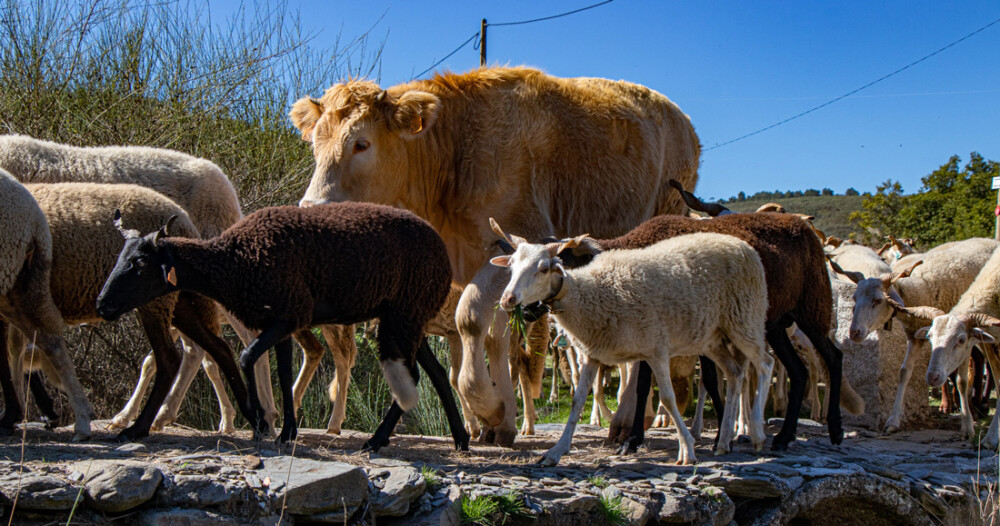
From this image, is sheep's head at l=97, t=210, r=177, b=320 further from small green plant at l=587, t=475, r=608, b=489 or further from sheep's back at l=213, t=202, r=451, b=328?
small green plant at l=587, t=475, r=608, b=489

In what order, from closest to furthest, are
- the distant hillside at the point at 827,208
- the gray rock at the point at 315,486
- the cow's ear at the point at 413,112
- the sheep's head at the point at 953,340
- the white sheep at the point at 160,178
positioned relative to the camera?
the gray rock at the point at 315,486 < the white sheep at the point at 160,178 < the cow's ear at the point at 413,112 < the sheep's head at the point at 953,340 < the distant hillside at the point at 827,208

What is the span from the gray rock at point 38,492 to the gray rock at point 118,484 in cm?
8

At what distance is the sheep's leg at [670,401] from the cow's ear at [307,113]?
3.34 meters

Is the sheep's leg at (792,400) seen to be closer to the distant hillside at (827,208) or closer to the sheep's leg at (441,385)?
the sheep's leg at (441,385)

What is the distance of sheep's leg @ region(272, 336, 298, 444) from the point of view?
17.1ft

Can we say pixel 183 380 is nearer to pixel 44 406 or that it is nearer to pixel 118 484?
pixel 44 406

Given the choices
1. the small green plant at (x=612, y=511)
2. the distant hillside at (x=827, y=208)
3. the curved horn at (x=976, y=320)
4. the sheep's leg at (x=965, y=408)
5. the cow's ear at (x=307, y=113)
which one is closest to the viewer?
the small green plant at (x=612, y=511)

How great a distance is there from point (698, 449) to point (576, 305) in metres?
1.87

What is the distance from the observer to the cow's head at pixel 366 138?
6.58 metres

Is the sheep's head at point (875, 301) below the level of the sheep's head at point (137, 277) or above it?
above

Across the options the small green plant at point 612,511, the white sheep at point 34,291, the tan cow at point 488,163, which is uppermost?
the tan cow at point 488,163

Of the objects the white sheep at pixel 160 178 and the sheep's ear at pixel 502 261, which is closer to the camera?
the sheep's ear at pixel 502 261

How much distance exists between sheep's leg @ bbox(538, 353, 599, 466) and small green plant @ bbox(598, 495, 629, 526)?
0.54m

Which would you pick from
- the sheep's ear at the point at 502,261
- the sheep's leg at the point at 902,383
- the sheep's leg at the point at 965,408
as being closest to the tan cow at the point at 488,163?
the sheep's ear at the point at 502,261
